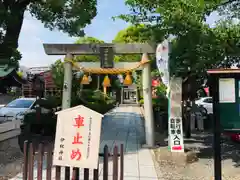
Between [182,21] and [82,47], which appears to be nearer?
[182,21]

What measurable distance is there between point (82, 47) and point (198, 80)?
13.2ft

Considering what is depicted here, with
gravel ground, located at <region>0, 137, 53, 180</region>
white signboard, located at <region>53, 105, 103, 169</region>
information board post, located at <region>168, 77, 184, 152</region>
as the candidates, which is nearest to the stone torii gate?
information board post, located at <region>168, 77, 184, 152</region>

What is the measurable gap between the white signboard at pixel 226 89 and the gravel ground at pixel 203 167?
8.51 feet

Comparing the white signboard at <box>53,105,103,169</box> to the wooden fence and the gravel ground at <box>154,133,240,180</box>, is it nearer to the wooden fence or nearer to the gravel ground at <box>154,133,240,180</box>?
the wooden fence

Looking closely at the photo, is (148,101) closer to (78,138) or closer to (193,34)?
(193,34)

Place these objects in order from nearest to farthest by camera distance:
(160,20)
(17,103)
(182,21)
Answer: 1. (182,21)
2. (160,20)
3. (17,103)

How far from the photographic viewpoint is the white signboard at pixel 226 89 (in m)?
5.27

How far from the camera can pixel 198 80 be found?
10.6 m

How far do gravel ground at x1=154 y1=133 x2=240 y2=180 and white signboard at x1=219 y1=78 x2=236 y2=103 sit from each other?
2.59 meters

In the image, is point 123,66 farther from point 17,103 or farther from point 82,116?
point 17,103

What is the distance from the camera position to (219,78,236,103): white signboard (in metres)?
5.27

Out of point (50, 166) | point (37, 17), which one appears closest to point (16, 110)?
point (37, 17)

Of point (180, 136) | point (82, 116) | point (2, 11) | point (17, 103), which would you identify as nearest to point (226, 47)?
point (180, 136)

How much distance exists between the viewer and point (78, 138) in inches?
177
